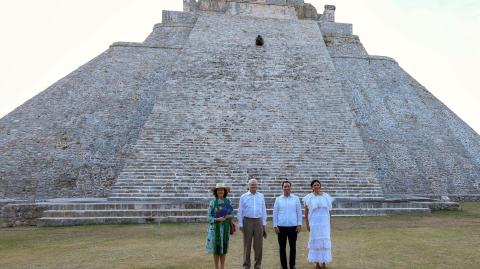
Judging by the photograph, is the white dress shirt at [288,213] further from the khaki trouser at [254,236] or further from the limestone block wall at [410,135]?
the limestone block wall at [410,135]

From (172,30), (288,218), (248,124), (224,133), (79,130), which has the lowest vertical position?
(288,218)

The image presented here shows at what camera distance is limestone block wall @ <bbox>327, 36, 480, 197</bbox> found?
1557 centimetres

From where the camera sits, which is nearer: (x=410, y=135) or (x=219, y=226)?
(x=219, y=226)

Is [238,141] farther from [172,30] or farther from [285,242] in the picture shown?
[172,30]

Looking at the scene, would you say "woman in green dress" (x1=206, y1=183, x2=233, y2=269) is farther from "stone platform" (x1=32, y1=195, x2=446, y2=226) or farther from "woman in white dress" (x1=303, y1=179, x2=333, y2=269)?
"stone platform" (x1=32, y1=195, x2=446, y2=226)

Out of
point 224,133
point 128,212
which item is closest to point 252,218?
point 128,212

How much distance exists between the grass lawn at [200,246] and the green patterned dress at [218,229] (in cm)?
66

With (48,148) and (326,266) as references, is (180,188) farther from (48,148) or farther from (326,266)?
(326,266)

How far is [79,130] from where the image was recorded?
50.0ft

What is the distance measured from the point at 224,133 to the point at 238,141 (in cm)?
56

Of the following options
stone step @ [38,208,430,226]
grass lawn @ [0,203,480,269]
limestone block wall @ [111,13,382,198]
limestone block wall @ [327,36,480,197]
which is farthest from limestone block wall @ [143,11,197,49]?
grass lawn @ [0,203,480,269]

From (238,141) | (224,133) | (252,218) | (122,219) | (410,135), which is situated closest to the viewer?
(252,218)

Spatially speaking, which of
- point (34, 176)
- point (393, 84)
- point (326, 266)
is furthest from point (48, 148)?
point (393, 84)

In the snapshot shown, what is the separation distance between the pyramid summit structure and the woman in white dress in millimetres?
5304
